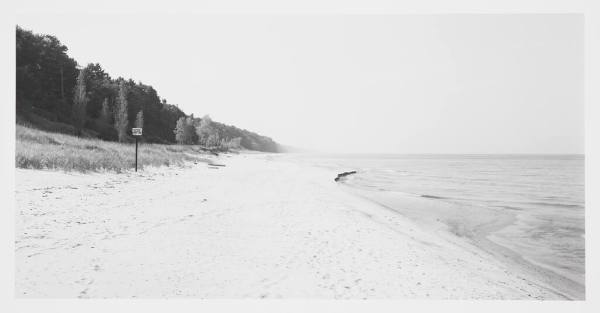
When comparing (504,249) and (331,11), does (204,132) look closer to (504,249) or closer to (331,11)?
(331,11)

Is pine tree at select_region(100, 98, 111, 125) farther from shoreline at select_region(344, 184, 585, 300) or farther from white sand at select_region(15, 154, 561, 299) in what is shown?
shoreline at select_region(344, 184, 585, 300)

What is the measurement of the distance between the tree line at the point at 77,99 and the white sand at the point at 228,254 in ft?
14.7

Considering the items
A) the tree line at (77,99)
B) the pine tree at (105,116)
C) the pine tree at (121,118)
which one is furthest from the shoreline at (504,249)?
the pine tree at (105,116)

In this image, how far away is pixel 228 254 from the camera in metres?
5.18

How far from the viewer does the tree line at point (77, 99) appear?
33.3 ft

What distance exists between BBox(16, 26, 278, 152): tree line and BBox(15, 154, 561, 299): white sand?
4.48 meters

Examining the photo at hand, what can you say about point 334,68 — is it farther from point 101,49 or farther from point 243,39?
point 101,49

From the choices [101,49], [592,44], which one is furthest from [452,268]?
[101,49]

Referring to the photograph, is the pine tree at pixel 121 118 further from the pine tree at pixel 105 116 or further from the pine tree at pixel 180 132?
the pine tree at pixel 180 132

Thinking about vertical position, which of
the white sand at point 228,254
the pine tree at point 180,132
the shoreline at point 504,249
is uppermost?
the pine tree at point 180,132

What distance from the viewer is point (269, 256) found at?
5.20 metres

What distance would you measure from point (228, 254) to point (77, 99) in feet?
90.4

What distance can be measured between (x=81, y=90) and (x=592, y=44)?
101ft

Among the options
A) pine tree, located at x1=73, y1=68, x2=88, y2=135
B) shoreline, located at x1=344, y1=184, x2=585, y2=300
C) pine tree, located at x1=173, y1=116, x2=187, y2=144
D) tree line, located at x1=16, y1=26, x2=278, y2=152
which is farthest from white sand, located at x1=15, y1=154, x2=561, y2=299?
pine tree, located at x1=173, y1=116, x2=187, y2=144
